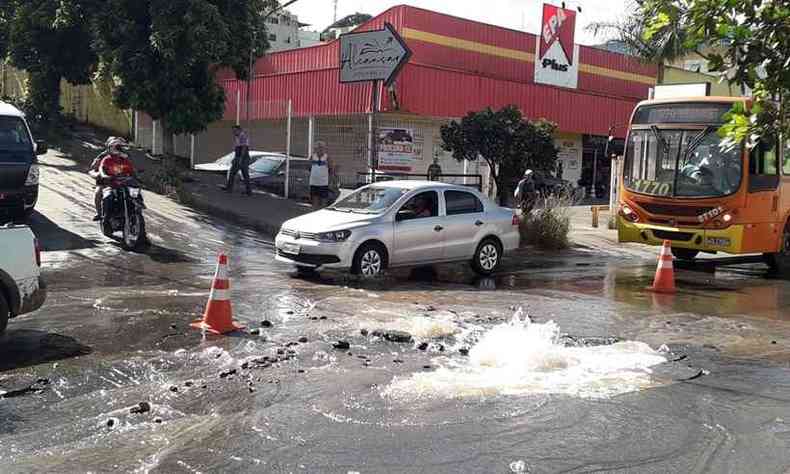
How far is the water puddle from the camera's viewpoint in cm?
630

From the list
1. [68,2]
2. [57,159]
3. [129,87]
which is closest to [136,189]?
[129,87]

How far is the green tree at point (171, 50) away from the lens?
20.5m

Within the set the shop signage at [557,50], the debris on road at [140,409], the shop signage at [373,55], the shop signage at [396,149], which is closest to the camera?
the debris on road at [140,409]

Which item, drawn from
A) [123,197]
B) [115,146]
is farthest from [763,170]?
[115,146]

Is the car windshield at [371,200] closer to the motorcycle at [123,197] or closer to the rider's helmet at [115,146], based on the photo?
the motorcycle at [123,197]

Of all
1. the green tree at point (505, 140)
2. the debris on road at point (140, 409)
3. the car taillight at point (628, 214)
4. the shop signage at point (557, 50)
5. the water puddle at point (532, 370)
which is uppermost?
the shop signage at point (557, 50)

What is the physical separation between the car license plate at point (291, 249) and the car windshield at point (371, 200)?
1155 mm

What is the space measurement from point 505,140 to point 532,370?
12.1m

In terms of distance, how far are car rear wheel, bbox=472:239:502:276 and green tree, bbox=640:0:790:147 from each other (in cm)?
826

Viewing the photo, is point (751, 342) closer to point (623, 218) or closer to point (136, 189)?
point (623, 218)

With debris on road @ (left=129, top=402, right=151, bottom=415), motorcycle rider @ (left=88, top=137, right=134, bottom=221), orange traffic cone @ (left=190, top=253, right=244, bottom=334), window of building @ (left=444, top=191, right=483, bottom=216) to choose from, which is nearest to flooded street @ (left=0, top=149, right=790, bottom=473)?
debris on road @ (left=129, top=402, right=151, bottom=415)

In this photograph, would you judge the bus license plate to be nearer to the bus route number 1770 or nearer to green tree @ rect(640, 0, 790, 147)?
the bus route number 1770

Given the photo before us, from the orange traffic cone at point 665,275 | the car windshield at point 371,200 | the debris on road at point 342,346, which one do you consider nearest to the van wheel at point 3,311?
the debris on road at point 342,346

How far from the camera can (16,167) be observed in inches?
545
